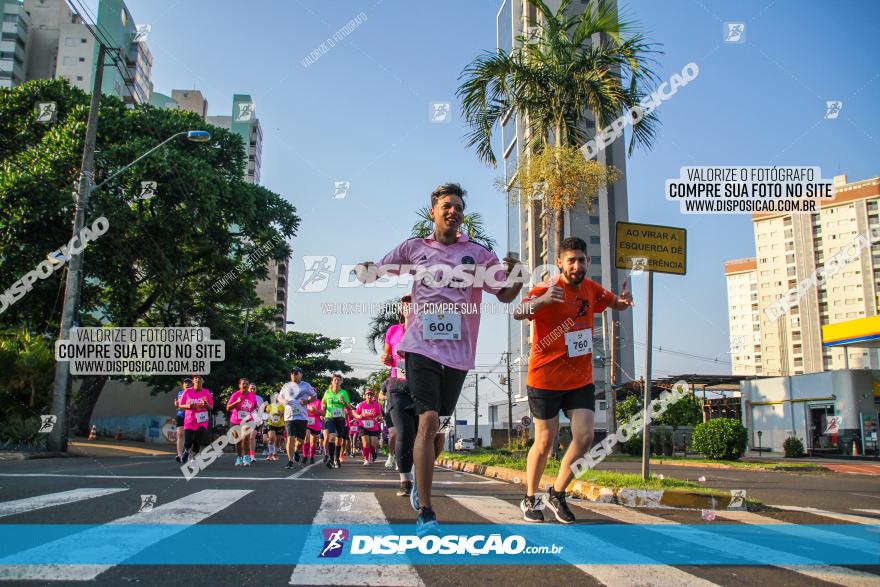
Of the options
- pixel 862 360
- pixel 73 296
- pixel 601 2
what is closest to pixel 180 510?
pixel 601 2

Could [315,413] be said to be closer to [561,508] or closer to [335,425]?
[335,425]

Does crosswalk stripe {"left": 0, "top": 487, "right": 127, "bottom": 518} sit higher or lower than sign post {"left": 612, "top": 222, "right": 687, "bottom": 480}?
lower

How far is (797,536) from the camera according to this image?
16.0 ft

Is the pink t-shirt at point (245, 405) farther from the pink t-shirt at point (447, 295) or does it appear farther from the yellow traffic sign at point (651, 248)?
the pink t-shirt at point (447, 295)

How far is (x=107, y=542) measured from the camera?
3.85 metres

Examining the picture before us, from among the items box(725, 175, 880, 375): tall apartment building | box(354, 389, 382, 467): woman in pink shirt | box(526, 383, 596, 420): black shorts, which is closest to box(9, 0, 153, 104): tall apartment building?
box(354, 389, 382, 467): woman in pink shirt

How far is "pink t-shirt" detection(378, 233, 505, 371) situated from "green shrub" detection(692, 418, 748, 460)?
20.9 metres

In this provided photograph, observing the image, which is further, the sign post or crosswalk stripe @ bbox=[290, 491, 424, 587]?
the sign post

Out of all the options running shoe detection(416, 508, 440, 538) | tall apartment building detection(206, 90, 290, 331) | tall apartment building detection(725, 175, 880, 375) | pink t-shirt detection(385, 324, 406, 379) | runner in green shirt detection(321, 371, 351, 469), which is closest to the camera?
running shoe detection(416, 508, 440, 538)

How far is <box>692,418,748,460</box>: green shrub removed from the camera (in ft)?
75.7

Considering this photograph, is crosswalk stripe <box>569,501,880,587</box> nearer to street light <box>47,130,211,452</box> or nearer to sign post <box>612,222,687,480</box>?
sign post <box>612,222,687,480</box>

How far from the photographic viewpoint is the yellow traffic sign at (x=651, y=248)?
8.24 metres

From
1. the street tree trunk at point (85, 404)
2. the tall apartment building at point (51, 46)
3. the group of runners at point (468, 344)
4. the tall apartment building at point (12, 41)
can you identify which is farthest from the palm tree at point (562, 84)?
the tall apartment building at point (12, 41)

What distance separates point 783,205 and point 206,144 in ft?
68.3
